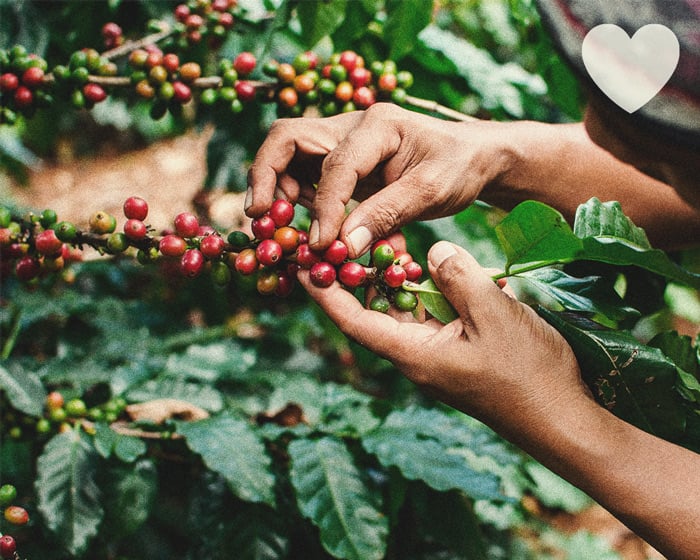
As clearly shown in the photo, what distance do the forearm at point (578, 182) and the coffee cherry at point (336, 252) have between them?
556 mm

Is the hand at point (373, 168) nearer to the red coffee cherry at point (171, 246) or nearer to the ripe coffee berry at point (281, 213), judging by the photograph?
the ripe coffee berry at point (281, 213)

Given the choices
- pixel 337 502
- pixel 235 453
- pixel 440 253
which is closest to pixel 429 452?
pixel 337 502

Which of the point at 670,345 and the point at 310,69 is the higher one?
the point at 310,69

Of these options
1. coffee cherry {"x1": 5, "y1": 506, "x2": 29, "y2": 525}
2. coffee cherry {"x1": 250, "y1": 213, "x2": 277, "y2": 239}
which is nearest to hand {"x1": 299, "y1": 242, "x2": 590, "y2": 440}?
coffee cherry {"x1": 250, "y1": 213, "x2": 277, "y2": 239}

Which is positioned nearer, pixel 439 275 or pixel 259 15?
pixel 439 275

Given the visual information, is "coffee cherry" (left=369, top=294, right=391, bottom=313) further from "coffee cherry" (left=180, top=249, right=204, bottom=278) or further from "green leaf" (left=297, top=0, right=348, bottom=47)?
"green leaf" (left=297, top=0, right=348, bottom=47)

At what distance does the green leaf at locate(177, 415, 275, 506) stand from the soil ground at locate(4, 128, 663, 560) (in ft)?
10.8

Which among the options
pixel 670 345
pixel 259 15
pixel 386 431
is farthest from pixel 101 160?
pixel 670 345

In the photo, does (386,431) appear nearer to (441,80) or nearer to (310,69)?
(310,69)

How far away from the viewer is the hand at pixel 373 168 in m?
1.11

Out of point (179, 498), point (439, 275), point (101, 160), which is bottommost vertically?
point (101, 160)

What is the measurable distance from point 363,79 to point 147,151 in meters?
4.92

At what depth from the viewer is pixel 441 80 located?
6.11 ft

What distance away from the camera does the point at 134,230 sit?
3.60ft
